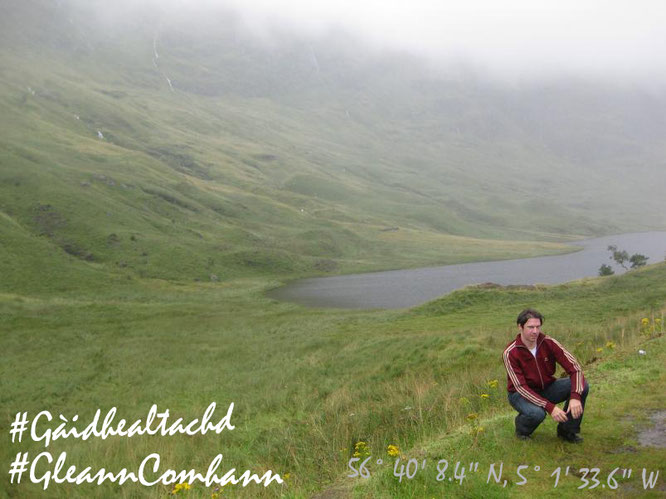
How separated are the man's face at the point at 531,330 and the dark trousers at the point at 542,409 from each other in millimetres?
1256

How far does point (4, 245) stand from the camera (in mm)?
106500

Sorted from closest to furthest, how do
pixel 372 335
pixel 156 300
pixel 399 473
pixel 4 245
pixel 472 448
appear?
pixel 399 473, pixel 472 448, pixel 372 335, pixel 156 300, pixel 4 245

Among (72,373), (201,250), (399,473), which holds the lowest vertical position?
(72,373)

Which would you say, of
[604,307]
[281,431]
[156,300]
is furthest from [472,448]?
[156,300]

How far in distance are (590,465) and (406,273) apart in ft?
469

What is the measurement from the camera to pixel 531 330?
34.0ft

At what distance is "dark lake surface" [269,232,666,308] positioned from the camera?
97.9 metres

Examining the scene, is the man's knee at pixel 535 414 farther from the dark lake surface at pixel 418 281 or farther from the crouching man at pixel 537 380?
the dark lake surface at pixel 418 281

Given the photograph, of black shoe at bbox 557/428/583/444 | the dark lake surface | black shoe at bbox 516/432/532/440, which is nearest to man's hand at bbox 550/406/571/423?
black shoe at bbox 557/428/583/444

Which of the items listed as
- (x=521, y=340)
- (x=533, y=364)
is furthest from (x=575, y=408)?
(x=521, y=340)

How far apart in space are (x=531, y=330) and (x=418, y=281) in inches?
4698

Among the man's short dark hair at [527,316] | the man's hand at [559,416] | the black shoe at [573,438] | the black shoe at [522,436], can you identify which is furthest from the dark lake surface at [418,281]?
the man's hand at [559,416]

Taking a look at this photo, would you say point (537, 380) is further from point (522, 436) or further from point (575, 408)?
point (522, 436)

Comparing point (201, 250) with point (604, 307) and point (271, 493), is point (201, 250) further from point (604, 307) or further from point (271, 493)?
point (271, 493)
